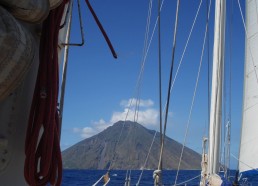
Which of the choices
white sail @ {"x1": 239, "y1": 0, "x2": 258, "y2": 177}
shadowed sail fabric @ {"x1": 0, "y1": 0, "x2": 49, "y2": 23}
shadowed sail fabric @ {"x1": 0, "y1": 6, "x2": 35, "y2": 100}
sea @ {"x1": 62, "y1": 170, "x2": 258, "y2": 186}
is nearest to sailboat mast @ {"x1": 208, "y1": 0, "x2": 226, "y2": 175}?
sea @ {"x1": 62, "y1": 170, "x2": 258, "y2": 186}

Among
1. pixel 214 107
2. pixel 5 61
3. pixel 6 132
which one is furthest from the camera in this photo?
pixel 214 107

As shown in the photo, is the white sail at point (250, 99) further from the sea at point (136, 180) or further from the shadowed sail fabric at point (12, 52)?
the shadowed sail fabric at point (12, 52)

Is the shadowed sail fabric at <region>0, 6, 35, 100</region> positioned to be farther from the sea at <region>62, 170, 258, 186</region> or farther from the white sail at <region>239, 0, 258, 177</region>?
the white sail at <region>239, 0, 258, 177</region>

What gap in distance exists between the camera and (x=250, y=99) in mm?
13500

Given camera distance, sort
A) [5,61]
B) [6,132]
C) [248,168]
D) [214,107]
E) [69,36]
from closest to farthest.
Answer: [5,61] → [6,132] → [69,36] → [214,107] → [248,168]

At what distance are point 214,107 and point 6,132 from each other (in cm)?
764

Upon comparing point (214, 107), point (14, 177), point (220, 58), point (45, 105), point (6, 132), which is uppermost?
point (220, 58)

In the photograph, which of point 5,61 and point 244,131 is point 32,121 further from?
point 244,131

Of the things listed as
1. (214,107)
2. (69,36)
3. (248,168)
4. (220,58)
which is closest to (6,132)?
(69,36)

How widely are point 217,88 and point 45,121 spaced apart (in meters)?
7.71

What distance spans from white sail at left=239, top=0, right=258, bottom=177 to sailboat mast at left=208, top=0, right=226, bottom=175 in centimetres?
352

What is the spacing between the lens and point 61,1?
221cm

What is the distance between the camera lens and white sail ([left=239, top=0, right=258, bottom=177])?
12461 mm

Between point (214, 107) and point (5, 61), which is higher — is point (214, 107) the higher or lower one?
the higher one
